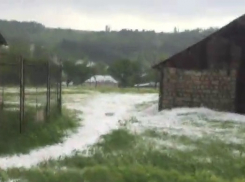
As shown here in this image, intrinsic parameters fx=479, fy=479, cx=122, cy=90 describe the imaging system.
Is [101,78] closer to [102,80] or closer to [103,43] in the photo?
[102,80]

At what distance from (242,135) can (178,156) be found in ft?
15.1

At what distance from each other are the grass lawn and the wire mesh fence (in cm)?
226

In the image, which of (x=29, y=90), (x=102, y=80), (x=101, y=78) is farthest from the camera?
(x=101, y=78)

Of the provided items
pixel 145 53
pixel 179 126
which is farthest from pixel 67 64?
pixel 179 126

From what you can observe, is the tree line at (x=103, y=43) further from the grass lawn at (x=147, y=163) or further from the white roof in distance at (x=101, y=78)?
the grass lawn at (x=147, y=163)

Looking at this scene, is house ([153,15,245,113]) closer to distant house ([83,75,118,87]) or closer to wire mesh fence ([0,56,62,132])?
wire mesh fence ([0,56,62,132])

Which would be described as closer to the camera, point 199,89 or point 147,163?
point 147,163

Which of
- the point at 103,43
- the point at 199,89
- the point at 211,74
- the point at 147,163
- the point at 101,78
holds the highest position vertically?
the point at 103,43

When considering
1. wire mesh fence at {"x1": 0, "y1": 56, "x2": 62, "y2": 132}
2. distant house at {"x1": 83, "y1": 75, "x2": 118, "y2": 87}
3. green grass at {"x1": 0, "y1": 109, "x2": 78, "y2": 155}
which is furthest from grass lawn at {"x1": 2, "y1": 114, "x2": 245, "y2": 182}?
distant house at {"x1": 83, "y1": 75, "x2": 118, "y2": 87}

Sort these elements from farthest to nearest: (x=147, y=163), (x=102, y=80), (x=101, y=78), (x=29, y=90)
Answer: (x=101, y=78) < (x=102, y=80) < (x=29, y=90) < (x=147, y=163)

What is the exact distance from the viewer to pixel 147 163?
415 inches

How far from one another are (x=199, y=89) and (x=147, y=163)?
12.9m

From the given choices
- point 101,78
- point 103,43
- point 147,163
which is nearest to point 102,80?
point 101,78

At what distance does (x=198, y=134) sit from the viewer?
15086mm
